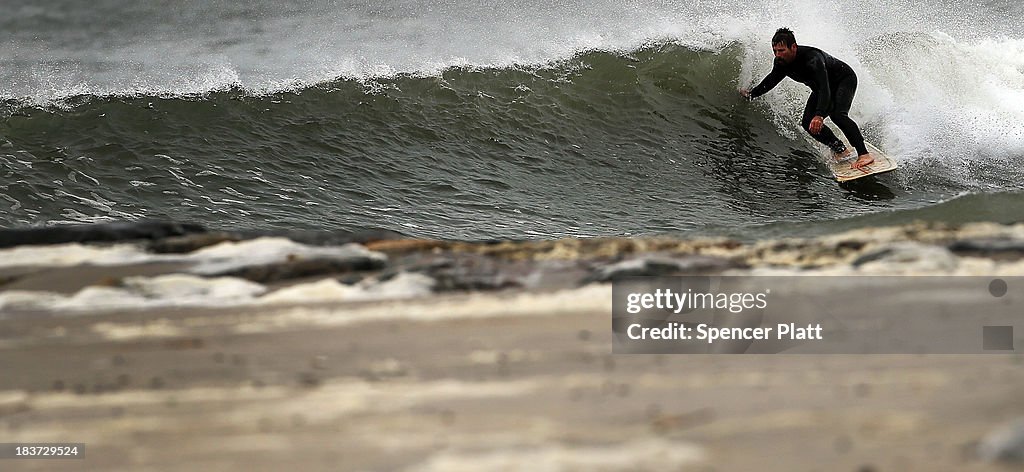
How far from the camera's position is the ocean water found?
8.80 meters

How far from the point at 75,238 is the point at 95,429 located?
2.66 m

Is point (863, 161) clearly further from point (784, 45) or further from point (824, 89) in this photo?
point (784, 45)

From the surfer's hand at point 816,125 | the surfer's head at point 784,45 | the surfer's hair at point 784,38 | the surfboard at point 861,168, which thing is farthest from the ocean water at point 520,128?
the surfer's hair at point 784,38

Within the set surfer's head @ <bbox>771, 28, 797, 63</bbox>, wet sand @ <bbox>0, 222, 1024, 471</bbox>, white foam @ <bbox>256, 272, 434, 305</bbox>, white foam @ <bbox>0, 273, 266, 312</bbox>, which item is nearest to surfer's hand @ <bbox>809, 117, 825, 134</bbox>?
surfer's head @ <bbox>771, 28, 797, 63</bbox>

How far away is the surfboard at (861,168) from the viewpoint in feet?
31.0

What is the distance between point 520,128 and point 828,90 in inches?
127

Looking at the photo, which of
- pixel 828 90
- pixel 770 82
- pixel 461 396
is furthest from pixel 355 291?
pixel 770 82

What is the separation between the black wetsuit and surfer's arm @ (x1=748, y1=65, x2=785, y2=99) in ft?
0.40

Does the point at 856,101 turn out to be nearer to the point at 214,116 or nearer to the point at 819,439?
the point at 214,116

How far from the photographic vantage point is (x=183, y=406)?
355 centimetres

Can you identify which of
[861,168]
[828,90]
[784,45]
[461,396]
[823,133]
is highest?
[784,45]

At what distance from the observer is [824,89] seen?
31.0 feet

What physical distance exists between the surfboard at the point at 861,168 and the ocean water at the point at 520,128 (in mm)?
128

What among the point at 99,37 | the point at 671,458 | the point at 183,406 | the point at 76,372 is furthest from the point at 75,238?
the point at 99,37
